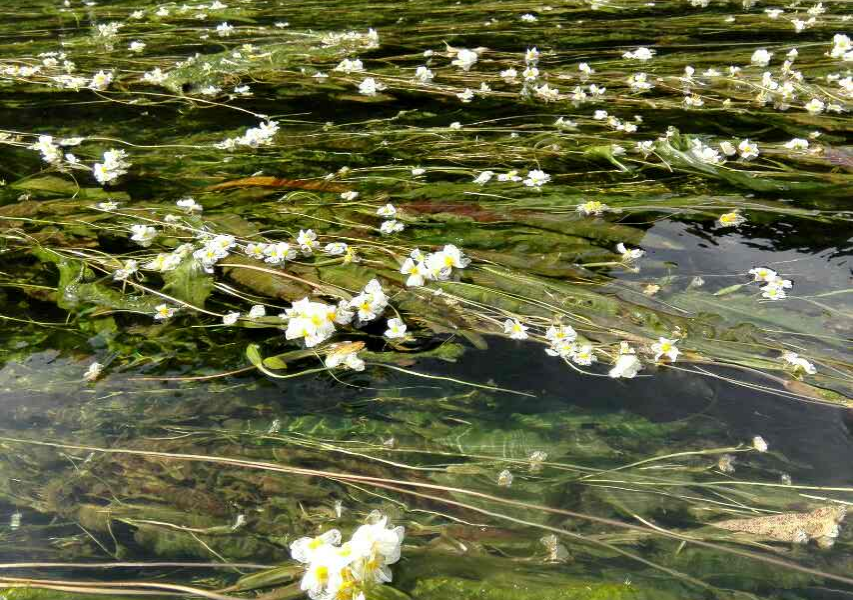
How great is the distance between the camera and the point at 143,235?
8.30 ft

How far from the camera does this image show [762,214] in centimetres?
253

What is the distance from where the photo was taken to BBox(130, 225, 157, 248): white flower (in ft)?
8.27

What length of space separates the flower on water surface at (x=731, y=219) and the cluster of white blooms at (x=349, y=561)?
5.97 feet

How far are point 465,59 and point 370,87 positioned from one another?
2.17 ft

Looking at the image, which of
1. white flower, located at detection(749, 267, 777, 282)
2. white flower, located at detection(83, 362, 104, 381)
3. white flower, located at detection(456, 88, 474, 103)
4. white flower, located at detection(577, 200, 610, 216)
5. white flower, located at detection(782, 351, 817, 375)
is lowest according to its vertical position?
white flower, located at detection(83, 362, 104, 381)

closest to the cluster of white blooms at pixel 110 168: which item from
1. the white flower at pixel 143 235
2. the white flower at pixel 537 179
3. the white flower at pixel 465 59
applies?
the white flower at pixel 143 235

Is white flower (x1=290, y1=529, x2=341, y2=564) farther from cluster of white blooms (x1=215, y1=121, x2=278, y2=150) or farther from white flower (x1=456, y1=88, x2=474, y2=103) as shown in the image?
white flower (x1=456, y1=88, x2=474, y2=103)

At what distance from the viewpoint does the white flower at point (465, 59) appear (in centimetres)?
411

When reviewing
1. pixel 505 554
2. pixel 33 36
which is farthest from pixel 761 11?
pixel 33 36

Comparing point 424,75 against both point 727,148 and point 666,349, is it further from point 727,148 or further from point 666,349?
point 666,349

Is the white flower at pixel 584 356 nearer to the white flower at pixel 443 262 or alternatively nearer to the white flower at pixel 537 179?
the white flower at pixel 443 262

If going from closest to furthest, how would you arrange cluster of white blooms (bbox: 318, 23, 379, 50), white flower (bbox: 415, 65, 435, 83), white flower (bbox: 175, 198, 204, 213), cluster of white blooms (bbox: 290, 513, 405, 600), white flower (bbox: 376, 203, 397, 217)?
cluster of white blooms (bbox: 290, 513, 405, 600)
white flower (bbox: 376, 203, 397, 217)
white flower (bbox: 175, 198, 204, 213)
white flower (bbox: 415, 65, 435, 83)
cluster of white blooms (bbox: 318, 23, 379, 50)

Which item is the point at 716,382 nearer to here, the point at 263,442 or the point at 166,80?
the point at 263,442

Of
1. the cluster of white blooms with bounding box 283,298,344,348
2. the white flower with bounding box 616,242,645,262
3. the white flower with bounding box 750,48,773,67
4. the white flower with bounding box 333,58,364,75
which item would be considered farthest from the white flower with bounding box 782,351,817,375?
the white flower with bounding box 333,58,364,75
